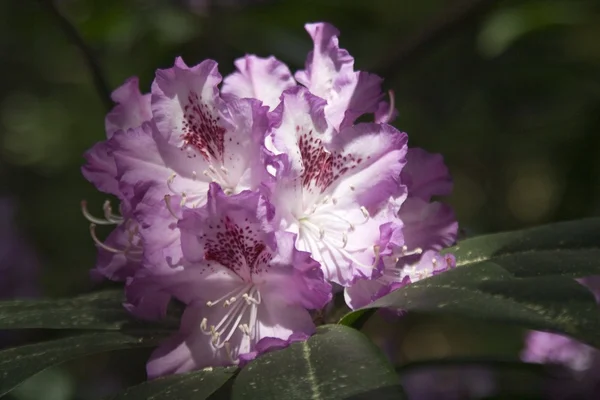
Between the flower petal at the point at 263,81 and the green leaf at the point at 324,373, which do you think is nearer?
the green leaf at the point at 324,373

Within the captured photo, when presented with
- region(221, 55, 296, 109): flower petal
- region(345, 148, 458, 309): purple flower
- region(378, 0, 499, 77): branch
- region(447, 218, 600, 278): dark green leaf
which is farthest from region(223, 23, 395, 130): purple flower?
region(378, 0, 499, 77): branch

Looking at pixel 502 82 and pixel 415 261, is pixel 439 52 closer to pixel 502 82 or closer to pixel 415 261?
pixel 502 82

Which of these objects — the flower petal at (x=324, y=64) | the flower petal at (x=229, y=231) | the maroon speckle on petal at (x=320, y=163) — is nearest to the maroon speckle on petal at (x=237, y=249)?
the flower petal at (x=229, y=231)

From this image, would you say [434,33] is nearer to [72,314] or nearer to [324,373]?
[72,314]

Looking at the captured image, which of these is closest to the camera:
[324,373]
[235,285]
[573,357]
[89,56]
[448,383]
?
[324,373]

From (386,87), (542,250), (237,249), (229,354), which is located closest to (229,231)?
(237,249)

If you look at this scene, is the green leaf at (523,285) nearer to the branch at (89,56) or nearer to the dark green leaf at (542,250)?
the dark green leaf at (542,250)
